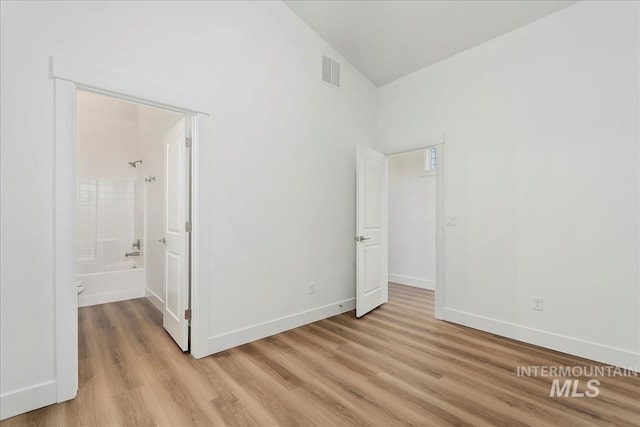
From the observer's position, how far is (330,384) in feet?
7.04

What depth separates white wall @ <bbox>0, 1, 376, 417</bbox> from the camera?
5.99ft

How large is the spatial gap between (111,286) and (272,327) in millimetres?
2659

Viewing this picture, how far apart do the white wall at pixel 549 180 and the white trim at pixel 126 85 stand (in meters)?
2.75

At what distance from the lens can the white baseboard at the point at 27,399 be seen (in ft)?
5.81

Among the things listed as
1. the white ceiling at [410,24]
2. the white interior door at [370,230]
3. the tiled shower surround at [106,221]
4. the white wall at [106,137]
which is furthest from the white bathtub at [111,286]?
the white ceiling at [410,24]

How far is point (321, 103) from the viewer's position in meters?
3.60

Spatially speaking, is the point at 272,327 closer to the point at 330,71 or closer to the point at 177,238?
the point at 177,238

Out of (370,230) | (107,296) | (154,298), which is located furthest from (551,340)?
(107,296)

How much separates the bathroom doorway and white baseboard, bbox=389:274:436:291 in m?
3.77

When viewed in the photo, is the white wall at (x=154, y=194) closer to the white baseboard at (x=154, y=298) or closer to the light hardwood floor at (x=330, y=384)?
the white baseboard at (x=154, y=298)

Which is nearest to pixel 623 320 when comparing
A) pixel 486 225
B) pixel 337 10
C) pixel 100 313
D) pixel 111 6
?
pixel 486 225

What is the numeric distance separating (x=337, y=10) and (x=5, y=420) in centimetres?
412

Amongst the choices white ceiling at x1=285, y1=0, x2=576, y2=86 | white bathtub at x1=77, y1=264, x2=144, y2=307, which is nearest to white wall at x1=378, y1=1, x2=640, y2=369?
white ceiling at x1=285, y1=0, x2=576, y2=86

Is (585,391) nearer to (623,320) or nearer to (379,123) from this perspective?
(623,320)
